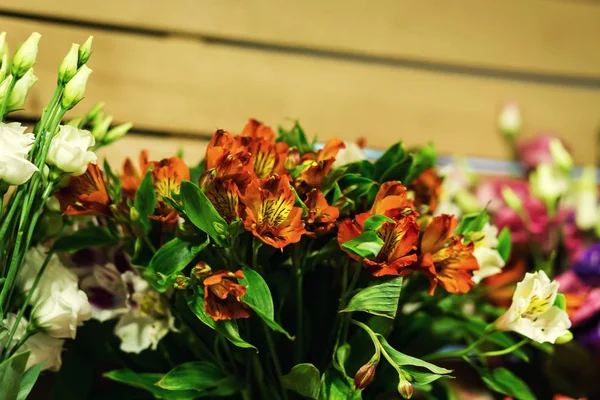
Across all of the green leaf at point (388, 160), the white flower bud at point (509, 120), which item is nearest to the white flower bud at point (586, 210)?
the white flower bud at point (509, 120)

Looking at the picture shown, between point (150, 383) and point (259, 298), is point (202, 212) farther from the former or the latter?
point (150, 383)

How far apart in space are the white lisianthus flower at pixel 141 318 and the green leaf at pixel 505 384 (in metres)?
0.36

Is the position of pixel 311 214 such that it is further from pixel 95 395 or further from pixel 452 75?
pixel 452 75

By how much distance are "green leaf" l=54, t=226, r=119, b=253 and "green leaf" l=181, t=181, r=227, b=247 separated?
0.15m

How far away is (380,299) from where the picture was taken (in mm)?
551

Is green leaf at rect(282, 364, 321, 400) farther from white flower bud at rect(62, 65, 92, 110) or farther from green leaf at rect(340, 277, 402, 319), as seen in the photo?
white flower bud at rect(62, 65, 92, 110)

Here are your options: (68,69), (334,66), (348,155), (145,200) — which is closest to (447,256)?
Result: (348,155)

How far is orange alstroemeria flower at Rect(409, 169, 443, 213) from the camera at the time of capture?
2.31ft

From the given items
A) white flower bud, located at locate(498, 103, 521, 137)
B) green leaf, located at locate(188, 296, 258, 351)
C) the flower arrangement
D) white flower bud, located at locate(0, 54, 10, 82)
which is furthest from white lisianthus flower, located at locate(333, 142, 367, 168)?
white flower bud, located at locate(498, 103, 521, 137)

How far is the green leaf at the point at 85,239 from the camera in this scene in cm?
65

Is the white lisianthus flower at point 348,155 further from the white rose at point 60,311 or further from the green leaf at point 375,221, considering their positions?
the white rose at point 60,311

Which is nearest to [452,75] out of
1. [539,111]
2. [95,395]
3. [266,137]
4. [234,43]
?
[539,111]

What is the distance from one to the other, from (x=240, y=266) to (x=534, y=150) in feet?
2.37

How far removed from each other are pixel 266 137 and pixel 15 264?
28 centimetres
